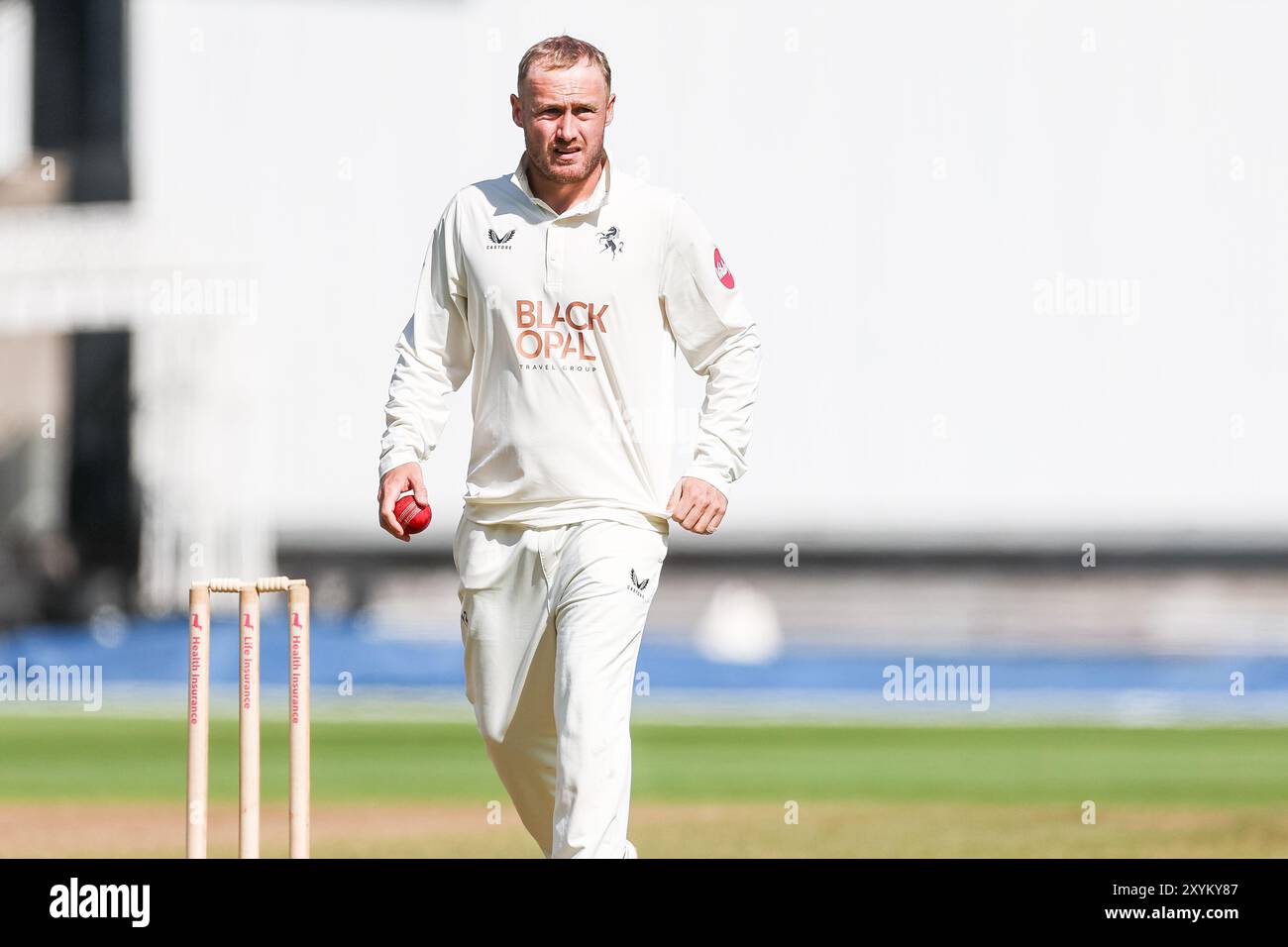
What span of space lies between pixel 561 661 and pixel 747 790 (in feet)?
18.7

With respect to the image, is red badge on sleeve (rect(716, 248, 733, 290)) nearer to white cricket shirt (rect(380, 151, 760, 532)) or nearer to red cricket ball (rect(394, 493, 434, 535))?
white cricket shirt (rect(380, 151, 760, 532))

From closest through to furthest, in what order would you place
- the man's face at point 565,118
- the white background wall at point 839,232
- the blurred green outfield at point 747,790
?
the man's face at point 565,118, the blurred green outfield at point 747,790, the white background wall at point 839,232

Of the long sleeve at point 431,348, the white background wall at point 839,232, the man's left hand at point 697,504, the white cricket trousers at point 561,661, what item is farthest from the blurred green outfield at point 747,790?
the white background wall at point 839,232

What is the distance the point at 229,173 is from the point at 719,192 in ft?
17.2

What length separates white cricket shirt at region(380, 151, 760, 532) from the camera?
3613 millimetres

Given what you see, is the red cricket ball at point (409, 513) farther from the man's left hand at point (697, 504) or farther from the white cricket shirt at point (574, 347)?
the man's left hand at point (697, 504)

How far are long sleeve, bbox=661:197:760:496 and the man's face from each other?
0.24 m

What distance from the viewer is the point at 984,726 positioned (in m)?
13.0

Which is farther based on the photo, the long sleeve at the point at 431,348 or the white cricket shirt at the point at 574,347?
the long sleeve at the point at 431,348

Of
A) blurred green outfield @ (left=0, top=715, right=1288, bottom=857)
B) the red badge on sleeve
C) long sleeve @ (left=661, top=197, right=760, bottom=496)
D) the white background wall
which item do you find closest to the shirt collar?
long sleeve @ (left=661, top=197, right=760, bottom=496)

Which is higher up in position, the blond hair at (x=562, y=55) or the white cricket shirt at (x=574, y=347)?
the blond hair at (x=562, y=55)

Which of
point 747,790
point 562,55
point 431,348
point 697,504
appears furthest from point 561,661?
point 747,790

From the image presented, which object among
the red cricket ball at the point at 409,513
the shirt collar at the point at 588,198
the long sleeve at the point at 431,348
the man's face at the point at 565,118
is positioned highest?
the man's face at the point at 565,118

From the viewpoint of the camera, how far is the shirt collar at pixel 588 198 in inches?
143
